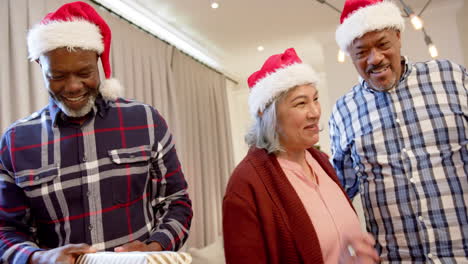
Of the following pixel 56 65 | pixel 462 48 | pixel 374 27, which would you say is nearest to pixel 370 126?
pixel 374 27

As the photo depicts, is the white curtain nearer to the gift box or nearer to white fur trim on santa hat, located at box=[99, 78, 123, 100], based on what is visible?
white fur trim on santa hat, located at box=[99, 78, 123, 100]

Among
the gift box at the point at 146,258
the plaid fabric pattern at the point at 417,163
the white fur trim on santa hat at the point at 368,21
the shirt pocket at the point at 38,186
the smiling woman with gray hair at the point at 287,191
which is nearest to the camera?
the gift box at the point at 146,258

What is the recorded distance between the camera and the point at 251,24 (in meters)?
4.30

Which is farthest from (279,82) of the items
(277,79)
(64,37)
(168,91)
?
(168,91)

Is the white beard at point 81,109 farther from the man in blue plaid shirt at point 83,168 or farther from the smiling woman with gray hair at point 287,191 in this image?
the smiling woman with gray hair at point 287,191

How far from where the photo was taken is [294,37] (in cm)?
488

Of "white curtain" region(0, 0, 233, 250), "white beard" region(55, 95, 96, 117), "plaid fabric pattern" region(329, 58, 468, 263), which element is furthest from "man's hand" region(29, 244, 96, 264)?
"white curtain" region(0, 0, 233, 250)

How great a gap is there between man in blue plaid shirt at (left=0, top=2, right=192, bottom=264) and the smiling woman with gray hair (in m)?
0.21

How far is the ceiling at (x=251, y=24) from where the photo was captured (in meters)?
3.85

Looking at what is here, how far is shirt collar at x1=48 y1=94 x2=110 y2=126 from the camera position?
49.4 inches

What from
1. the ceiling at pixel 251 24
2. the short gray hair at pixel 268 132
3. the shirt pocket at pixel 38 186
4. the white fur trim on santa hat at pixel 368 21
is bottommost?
the shirt pocket at pixel 38 186

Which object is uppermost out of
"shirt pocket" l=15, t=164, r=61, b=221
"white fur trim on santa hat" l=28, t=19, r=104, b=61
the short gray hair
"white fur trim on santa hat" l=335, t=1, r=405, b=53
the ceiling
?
the ceiling

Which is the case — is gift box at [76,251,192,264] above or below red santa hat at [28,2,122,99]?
below

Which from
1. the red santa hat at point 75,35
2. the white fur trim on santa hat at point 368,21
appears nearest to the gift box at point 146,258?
the red santa hat at point 75,35
